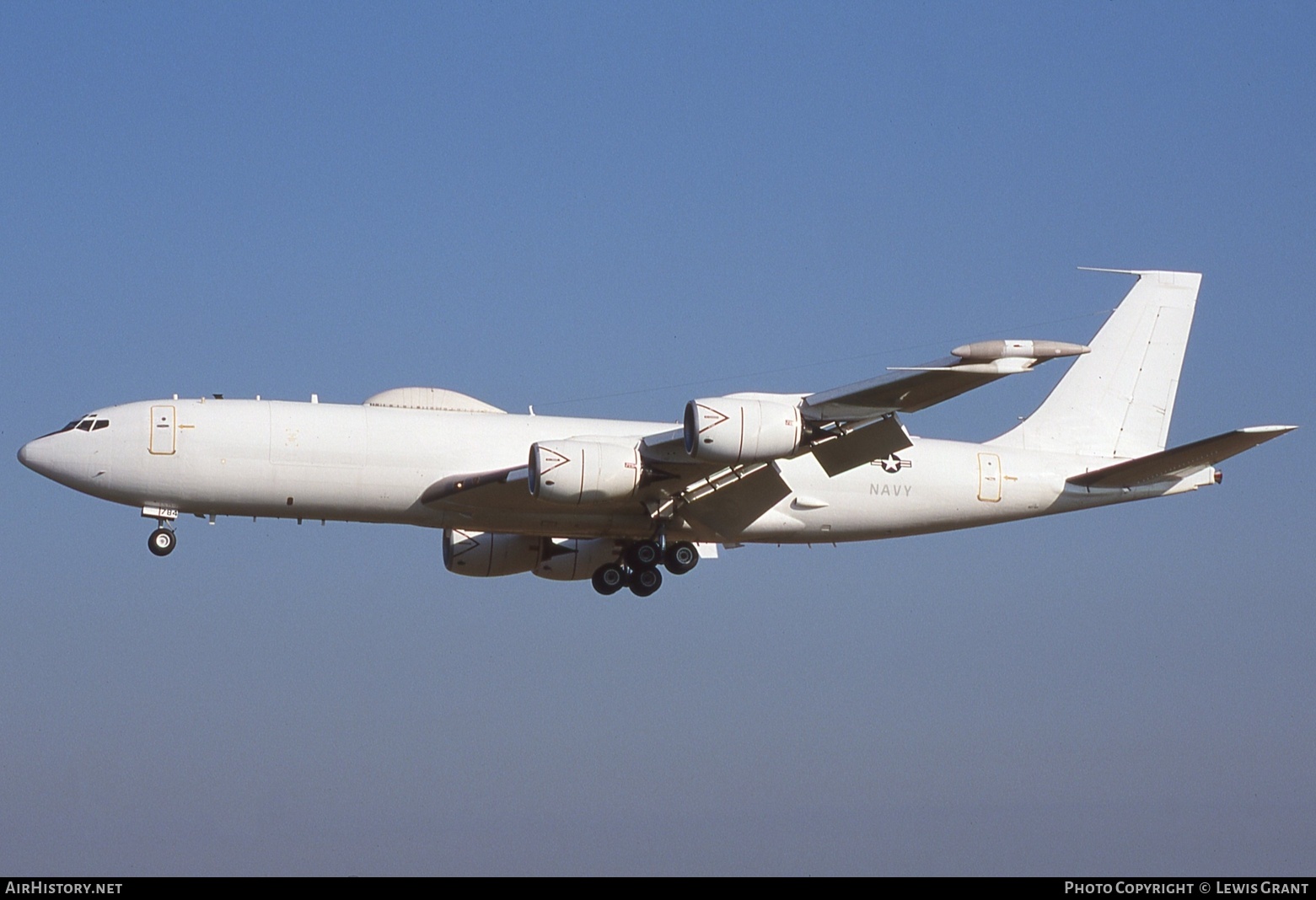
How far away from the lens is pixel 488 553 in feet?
152

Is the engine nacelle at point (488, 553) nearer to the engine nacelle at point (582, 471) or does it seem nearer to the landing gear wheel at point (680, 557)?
the landing gear wheel at point (680, 557)

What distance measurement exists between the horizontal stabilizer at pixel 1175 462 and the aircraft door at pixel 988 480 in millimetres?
1958

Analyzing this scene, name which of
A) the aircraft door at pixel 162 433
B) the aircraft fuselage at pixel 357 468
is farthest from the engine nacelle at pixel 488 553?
the aircraft door at pixel 162 433

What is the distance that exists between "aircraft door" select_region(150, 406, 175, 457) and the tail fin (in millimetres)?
20740

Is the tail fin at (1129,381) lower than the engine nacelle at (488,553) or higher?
higher

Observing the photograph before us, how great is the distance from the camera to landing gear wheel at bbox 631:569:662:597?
43.1 m

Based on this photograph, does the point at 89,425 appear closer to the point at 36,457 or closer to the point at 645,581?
the point at 36,457

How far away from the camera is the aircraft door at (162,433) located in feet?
128

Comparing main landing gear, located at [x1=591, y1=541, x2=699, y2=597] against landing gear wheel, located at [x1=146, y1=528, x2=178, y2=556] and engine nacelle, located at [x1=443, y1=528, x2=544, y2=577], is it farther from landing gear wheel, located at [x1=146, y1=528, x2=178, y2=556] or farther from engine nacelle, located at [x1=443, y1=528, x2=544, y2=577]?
landing gear wheel, located at [x1=146, y1=528, x2=178, y2=556]

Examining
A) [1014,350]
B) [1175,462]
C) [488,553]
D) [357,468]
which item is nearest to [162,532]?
[357,468]
